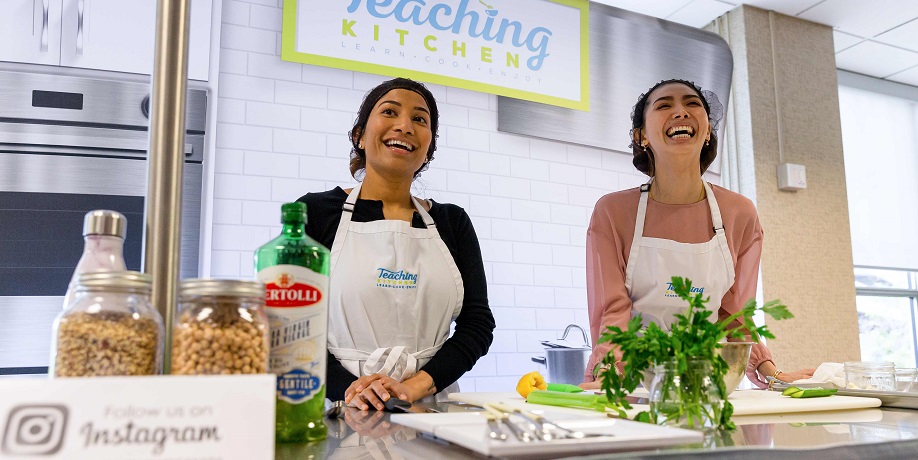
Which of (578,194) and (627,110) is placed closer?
(578,194)

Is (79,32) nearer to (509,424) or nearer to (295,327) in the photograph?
(295,327)

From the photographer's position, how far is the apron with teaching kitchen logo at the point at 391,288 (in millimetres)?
1814

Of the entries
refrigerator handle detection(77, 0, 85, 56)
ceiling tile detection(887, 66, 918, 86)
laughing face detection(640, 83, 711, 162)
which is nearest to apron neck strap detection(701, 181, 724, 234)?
laughing face detection(640, 83, 711, 162)

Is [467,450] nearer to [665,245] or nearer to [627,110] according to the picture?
[665,245]

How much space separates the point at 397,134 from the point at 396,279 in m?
0.38

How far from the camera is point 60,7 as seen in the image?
92.2 inches

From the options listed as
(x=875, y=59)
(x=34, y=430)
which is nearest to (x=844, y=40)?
(x=875, y=59)

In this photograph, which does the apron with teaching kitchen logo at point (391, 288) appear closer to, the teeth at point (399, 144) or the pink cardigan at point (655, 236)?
the teeth at point (399, 144)

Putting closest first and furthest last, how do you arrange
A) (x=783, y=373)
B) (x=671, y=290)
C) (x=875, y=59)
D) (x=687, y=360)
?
(x=687, y=360) < (x=783, y=373) < (x=671, y=290) < (x=875, y=59)

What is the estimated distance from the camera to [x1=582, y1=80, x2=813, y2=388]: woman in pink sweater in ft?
Answer: 6.77

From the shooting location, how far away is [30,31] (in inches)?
90.0

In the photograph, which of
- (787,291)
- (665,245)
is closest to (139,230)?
(665,245)

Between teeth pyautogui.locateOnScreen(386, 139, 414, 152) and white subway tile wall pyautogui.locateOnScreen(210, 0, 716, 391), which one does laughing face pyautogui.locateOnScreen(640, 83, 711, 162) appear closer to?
teeth pyautogui.locateOnScreen(386, 139, 414, 152)

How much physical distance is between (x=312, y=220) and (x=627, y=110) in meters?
2.09
